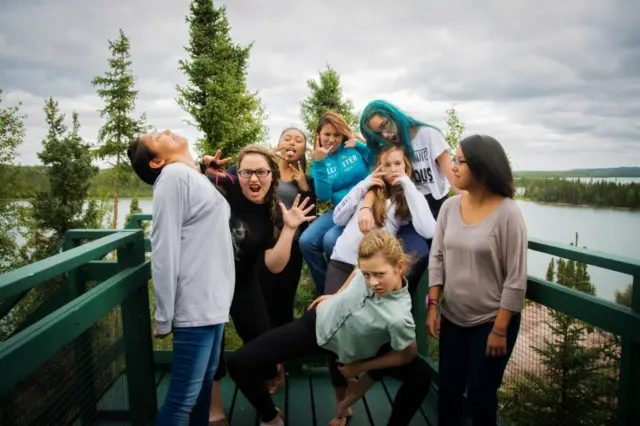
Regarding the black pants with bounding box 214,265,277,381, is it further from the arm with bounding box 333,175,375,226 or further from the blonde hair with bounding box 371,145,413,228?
the blonde hair with bounding box 371,145,413,228

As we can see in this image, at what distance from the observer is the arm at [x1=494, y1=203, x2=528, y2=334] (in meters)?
1.64

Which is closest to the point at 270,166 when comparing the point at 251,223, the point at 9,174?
the point at 251,223

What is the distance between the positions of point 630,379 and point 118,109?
32.3 m

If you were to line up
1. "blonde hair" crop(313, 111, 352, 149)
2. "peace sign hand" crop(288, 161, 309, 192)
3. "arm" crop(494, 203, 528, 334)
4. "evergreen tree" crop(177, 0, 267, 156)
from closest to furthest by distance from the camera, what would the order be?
"arm" crop(494, 203, 528, 334), "blonde hair" crop(313, 111, 352, 149), "peace sign hand" crop(288, 161, 309, 192), "evergreen tree" crop(177, 0, 267, 156)

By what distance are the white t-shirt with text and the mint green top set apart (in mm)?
852

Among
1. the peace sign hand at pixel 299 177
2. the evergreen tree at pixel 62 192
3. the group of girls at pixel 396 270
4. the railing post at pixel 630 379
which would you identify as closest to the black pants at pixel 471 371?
the group of girls at pixel 396 270

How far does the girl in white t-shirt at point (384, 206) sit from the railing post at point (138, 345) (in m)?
1.00

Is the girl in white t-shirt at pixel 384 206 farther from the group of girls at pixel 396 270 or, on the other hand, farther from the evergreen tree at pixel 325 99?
the evergreen tree at pixel 325 99

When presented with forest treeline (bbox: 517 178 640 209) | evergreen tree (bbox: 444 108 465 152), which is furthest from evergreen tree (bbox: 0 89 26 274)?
forest treeline (bbox: 517 178 640 209)

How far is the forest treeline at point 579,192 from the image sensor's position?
13295 mm

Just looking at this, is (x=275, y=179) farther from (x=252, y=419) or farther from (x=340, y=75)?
(x=340, y=75)

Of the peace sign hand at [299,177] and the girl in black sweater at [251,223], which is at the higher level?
the peace sign hand at [299,177]

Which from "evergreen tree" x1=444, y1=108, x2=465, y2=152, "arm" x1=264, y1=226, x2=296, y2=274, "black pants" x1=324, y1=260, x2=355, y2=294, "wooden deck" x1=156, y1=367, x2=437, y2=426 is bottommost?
"wooden deck" x1=156, y1=367, x2=437, y2=426

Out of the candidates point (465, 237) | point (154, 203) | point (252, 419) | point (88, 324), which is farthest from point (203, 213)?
point (252, 419)
